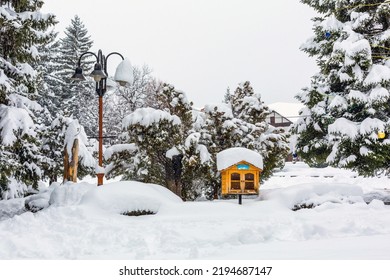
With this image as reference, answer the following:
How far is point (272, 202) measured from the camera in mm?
9867

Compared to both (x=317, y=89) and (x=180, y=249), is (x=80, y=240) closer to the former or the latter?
(x=180, y=249)

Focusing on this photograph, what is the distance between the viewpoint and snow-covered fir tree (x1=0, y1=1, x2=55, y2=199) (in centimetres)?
929

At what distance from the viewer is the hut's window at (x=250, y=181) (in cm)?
1036

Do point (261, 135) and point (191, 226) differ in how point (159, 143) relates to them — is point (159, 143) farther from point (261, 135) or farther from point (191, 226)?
point (191, 226)

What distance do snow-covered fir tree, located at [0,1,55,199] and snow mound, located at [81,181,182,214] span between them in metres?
2.43

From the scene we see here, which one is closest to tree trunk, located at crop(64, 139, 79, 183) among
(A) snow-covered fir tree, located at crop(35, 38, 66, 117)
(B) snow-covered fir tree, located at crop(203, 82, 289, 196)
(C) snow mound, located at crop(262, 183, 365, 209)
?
(B) snow-covered fir tree, located at crop(203, 82, 289, 196)

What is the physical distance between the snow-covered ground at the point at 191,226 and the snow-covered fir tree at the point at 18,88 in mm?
1042

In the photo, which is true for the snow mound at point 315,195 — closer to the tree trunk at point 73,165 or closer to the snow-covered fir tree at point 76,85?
the tree trunk at point 73,165

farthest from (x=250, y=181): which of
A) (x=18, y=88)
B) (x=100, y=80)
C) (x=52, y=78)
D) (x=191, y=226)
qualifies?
(x=52, y=78)

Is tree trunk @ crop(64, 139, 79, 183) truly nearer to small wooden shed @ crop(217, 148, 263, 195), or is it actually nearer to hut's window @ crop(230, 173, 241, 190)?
small wooden shed @ crop(217, 148, 263, 195)

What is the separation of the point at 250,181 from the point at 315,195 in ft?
6.30

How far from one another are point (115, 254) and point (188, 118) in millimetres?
7805

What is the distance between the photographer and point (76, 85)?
111ft

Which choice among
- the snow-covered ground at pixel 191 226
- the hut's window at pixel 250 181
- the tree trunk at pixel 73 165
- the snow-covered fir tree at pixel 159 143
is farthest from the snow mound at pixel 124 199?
the tree trunk at pixel 73 165
